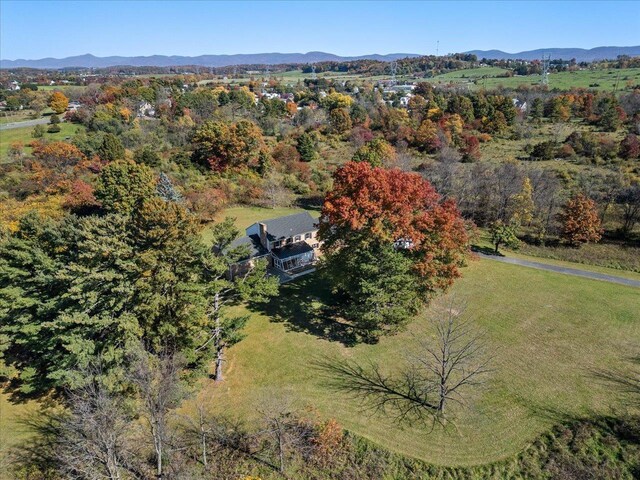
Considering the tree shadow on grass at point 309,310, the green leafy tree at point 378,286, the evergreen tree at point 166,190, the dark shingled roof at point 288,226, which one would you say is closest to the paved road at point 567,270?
the green leafy tree at point 378,286

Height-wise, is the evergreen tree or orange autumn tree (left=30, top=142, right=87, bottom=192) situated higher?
orange autumn tree (left=30, top=142, right=87, bottom=192)

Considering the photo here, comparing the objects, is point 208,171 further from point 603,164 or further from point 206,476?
point 603,164

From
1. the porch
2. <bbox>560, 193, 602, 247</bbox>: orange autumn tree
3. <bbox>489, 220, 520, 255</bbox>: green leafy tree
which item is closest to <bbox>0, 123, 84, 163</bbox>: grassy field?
the porch

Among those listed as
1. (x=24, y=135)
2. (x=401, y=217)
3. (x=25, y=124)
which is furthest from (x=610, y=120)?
(x=25, y=124)

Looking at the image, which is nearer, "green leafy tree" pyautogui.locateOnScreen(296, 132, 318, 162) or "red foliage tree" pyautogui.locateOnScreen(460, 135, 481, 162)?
"red foliage tree" pyautogui.locateOnScreen(460, 135, 481, 162)

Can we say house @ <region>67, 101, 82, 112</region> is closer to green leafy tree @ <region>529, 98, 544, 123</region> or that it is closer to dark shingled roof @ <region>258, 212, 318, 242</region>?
dark shingled roof @ <region>258, 212, 318, 242</region>

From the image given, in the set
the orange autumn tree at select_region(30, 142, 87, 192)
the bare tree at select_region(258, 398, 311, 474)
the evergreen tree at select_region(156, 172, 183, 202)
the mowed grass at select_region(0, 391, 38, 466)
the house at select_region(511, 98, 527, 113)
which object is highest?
the house at select_region(511, 98, 527, 113)

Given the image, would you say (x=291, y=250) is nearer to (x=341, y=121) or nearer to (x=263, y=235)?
(x=263, y=235)
